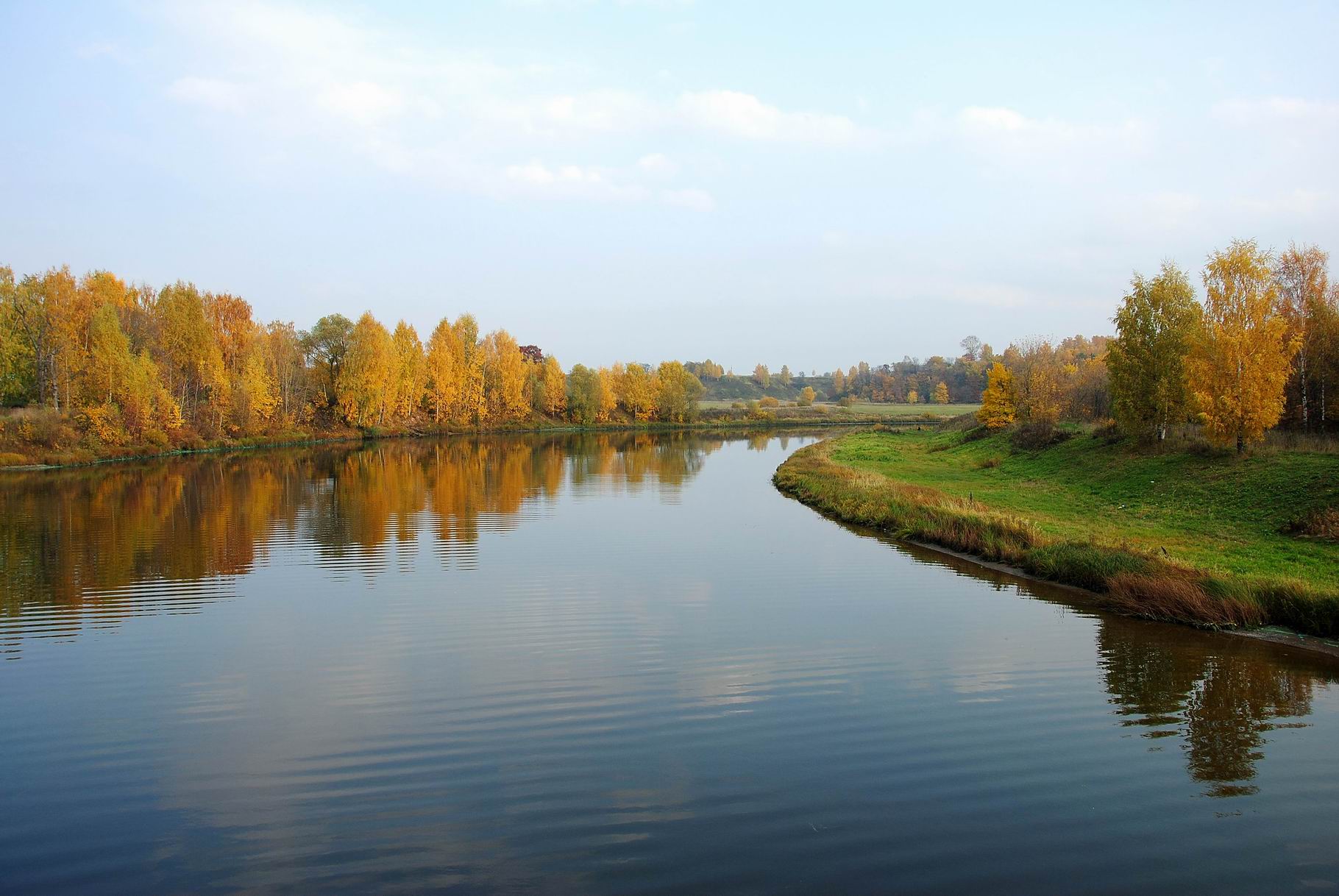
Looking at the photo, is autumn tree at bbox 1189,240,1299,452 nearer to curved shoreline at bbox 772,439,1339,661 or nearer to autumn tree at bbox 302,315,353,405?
curved shoreline at bbox 772,439,1339,661

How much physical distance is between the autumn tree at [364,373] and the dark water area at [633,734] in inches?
2048

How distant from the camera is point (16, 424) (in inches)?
1534

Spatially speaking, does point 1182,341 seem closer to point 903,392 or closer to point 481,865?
point 481,865

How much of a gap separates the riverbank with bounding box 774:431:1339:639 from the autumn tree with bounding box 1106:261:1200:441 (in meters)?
1.59

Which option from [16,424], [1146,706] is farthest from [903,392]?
[1146,706]

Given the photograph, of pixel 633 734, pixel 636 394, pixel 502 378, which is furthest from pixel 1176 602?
pixel 636 394

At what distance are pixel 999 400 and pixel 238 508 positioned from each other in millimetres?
42491

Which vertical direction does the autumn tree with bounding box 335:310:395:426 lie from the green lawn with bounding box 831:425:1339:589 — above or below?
above

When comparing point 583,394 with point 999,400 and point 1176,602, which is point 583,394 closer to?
point 999,400

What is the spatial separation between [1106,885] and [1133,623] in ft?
28.4

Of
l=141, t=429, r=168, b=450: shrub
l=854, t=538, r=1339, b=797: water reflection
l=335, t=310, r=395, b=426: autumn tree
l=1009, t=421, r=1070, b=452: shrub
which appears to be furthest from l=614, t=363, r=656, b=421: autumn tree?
l=854, t=538, r=1339, b=797: water reflection

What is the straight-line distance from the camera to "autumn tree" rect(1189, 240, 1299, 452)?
23.1 meters

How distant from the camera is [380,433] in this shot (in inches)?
2724

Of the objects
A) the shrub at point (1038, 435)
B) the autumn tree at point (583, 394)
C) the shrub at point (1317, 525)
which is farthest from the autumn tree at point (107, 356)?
the autumn tree at point (583, 394)
